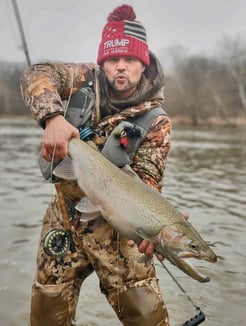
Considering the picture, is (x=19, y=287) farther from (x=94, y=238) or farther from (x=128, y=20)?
(x=128, y=20)

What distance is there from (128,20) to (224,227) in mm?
4790

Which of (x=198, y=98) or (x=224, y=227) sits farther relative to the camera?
(x=198, y=98)

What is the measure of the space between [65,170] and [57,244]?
0.57 meters

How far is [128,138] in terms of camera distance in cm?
329

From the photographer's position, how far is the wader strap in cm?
323

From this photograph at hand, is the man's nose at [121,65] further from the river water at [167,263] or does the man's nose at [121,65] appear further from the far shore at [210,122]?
the far shore at [210,122]

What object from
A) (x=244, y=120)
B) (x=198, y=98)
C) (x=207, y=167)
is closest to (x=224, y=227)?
(x=207, y=167)

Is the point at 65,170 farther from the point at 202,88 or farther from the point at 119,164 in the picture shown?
the point at 202,88

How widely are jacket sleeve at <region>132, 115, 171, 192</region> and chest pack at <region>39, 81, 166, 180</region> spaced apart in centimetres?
5

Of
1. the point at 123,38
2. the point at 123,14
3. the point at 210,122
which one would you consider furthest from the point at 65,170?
the point at 210,122

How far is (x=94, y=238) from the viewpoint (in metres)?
3.32

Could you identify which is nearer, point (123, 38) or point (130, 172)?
point (130, 172)

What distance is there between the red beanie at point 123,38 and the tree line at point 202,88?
47.2 m

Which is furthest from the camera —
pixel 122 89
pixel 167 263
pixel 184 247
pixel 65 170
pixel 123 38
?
pixel 167 263
